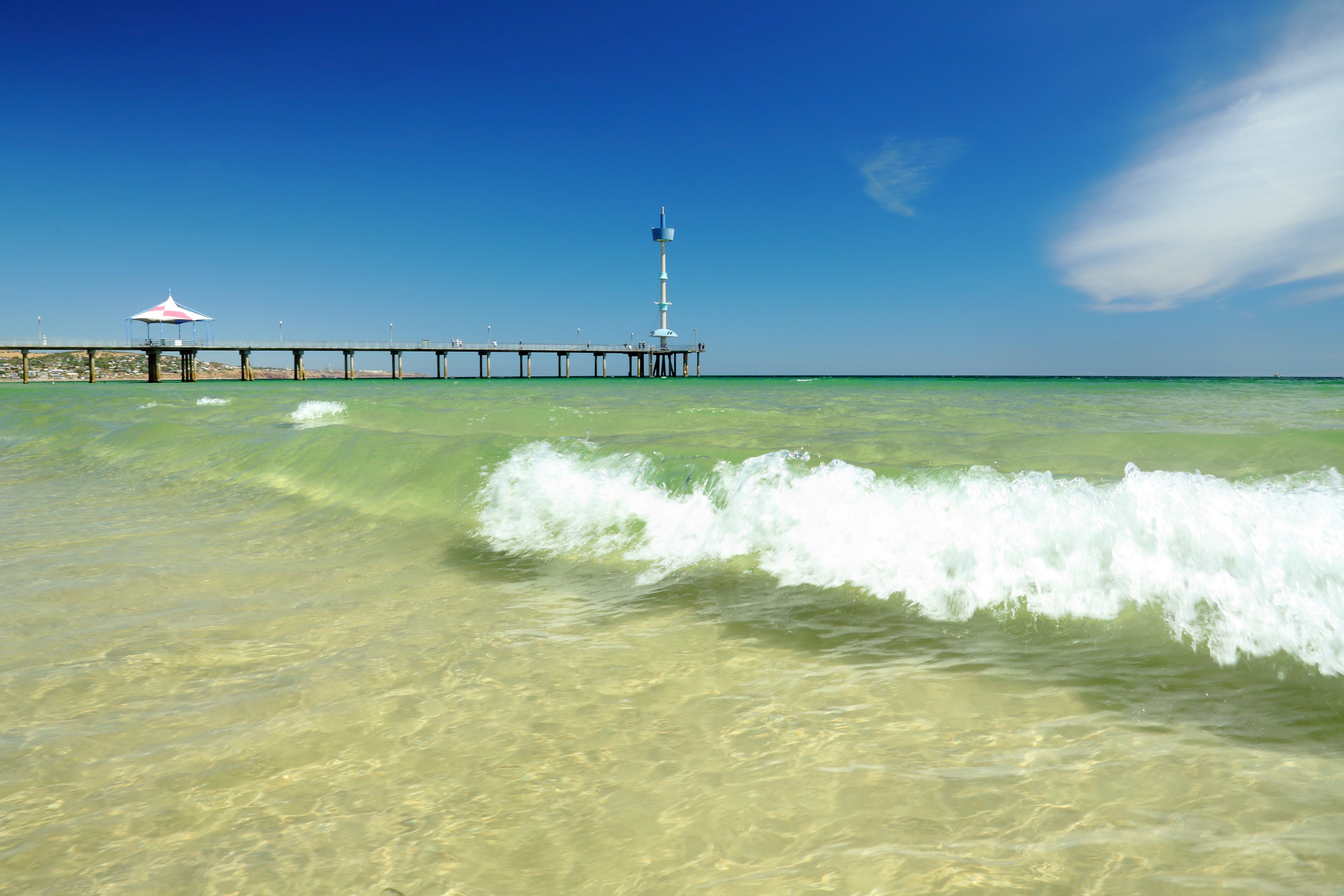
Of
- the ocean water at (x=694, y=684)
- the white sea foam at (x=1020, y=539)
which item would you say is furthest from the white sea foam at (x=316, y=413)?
the white sea foam at (x=1020, y=539)

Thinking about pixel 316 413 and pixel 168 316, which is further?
pixel 168 316

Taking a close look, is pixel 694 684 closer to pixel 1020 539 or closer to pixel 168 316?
pixel 1020 539

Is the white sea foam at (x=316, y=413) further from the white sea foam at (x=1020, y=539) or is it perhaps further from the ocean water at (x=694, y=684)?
the white sea foam at (x=1020, y=539)

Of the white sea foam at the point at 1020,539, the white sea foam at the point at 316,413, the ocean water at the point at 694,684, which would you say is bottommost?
the ocean water at the point at 694,684

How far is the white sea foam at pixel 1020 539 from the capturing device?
150 inches

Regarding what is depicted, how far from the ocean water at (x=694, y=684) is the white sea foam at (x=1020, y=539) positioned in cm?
2

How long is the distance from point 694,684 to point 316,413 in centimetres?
1793

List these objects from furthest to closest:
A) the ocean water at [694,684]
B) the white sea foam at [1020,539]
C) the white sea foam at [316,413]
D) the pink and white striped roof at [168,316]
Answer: the pink and white striped roof at [168,316] < the white sea foam at [316,413] < the white sea foam at [1020,539] < the ocean water at [694,684]

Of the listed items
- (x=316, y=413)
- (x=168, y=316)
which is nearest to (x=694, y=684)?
(x=316, y=413)

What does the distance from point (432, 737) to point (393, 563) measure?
3.08 m

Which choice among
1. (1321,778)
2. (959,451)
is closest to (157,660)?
(1321,778)

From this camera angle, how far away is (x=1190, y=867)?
1.97m


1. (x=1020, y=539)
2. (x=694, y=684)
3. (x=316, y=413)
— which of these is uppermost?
(x=316, y=413)

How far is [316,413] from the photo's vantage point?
1825 cm
